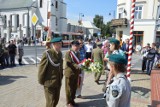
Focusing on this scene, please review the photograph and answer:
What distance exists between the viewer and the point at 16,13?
64000 mm

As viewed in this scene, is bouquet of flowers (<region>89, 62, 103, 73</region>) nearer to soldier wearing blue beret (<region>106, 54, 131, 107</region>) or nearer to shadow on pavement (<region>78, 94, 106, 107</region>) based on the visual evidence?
shadow on pavement (<region>78, 94, 106, 107</region>)

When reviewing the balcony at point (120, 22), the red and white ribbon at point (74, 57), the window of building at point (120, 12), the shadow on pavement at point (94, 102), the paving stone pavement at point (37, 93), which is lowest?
the shadow on pavement at point (94, 102)

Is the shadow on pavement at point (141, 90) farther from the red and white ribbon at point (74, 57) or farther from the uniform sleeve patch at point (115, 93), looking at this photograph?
the uniform sleeve patch at point (115, 93)

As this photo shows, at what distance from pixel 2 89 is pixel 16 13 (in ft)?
197

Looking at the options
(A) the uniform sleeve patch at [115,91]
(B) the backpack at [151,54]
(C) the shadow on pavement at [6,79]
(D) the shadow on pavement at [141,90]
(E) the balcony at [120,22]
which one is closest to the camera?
(A) the uniform sleeve patch at [115,91]

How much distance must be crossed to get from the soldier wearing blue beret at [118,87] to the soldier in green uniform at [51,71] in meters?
2.18

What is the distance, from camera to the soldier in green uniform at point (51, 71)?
465cm

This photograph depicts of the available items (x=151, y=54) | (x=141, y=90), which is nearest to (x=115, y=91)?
(x=141, y=90)

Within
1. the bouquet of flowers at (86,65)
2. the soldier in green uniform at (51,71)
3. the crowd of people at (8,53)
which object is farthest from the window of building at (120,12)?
the soldier in green uniform at (51,71)

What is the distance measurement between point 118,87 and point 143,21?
106 feet

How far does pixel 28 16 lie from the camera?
60.8 metres

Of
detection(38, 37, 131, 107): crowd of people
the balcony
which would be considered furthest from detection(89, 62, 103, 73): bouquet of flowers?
the balcony

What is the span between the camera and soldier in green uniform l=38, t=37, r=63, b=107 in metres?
4.65

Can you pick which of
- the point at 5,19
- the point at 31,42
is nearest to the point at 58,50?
the point at 31,42
